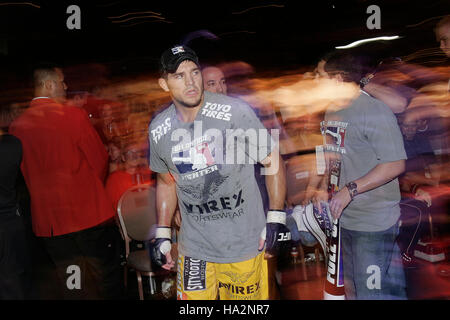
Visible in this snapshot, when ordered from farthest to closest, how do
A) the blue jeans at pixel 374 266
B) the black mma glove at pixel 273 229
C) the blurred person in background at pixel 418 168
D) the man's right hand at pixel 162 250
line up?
the blurred person in background at pixel 418 168 → the blue jeans at pixel 374 266 → the man's right hand at pixel 162 250 → the black mma glove at pixel 273 229

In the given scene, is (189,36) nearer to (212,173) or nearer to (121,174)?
(121,174)

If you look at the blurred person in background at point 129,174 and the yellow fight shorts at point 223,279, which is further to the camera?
the blurred person in background at point 129,174

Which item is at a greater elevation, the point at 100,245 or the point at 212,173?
the point at 212,173

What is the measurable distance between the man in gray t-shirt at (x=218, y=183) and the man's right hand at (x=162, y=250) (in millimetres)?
125

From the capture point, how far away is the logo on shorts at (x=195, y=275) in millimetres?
1997

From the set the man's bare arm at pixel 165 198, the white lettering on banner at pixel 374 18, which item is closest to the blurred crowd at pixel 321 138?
the man's bare arm at pixel 165 198

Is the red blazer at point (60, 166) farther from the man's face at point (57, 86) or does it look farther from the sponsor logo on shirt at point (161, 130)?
the sponsor logo on shirt at point (161, 130)

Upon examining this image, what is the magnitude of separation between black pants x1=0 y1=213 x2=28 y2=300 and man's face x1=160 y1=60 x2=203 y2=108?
1422 mm

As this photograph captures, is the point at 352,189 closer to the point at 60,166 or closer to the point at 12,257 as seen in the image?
the point at 60,166

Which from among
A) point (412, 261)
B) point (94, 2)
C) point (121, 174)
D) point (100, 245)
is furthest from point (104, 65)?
point (412, 261)

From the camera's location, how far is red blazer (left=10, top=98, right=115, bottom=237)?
2.64 meters
